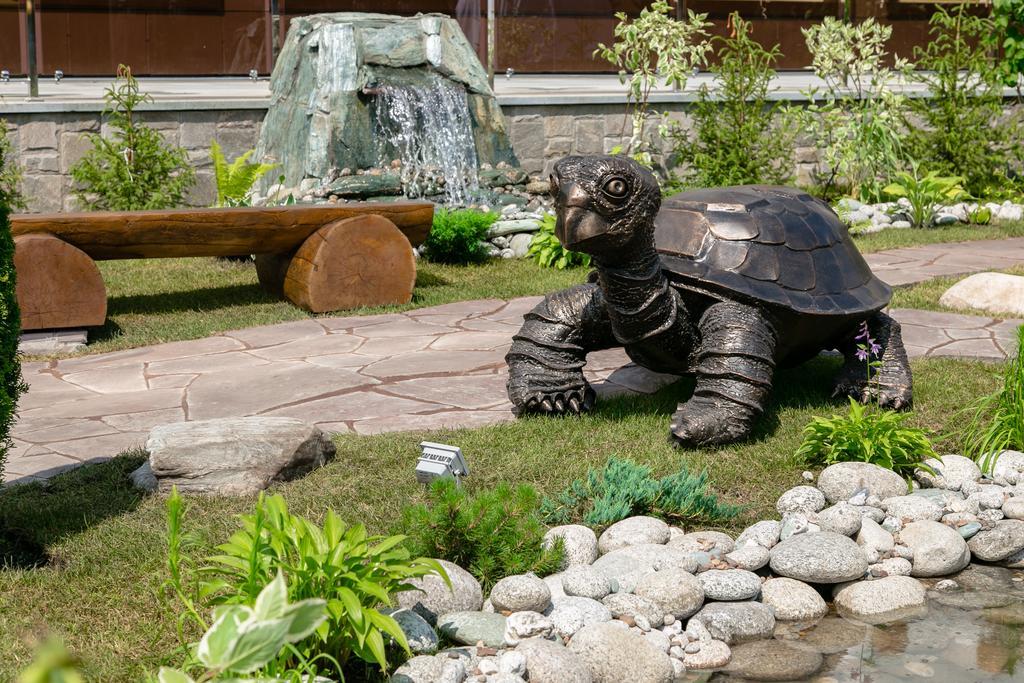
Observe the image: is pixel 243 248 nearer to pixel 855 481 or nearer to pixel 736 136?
pixel 855 481

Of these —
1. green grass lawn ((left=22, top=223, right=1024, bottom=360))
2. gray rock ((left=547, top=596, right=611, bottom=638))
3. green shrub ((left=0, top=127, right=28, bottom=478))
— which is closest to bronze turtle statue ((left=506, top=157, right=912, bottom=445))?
gray rock ((left=547, top=596, right=611, bottom=638))

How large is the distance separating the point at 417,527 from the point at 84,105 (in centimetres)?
873

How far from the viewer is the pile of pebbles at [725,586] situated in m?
3.51

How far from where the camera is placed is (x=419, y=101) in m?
11.7

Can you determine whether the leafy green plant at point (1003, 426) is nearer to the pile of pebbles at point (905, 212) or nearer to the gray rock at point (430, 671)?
the gray rock at point (430, 671)

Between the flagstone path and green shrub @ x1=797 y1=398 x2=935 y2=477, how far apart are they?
4.28 feet

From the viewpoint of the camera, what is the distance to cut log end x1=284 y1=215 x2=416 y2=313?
26.8 ft

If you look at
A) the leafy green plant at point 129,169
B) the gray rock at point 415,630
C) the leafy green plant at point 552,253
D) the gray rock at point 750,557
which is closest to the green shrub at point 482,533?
the gray rock at point 415,630

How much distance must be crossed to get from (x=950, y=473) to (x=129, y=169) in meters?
8.21

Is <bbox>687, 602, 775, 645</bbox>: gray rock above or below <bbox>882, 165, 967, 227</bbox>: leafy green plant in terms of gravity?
below

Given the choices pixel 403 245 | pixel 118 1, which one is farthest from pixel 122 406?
pixel 118 1

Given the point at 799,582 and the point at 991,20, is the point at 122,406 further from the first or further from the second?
the point at 991,20

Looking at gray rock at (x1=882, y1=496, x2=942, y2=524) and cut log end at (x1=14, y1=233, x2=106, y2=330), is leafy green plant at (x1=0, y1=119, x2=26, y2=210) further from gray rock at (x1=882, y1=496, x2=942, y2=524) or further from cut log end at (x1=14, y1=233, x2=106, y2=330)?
gray rock at (x1=882, y1=496, x2=942, y2=524)

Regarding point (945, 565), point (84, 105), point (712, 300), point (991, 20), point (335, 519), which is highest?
point (991, 20)
